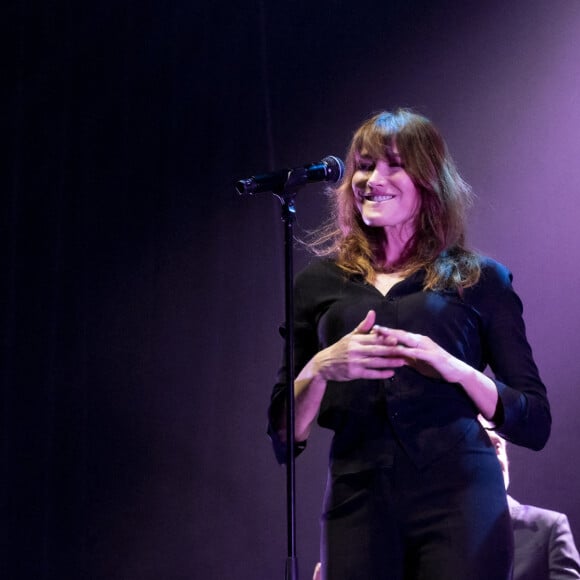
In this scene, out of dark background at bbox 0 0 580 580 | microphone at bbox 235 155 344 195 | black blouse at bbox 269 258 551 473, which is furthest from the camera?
dark background at bbox 0 0 580 580

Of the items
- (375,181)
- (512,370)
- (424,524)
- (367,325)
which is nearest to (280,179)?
(375,181)

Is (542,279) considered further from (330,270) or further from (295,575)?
(295,575)

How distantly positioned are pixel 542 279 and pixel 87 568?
90.0 inches

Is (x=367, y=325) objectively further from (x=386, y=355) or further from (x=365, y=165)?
(x=365, y=165)

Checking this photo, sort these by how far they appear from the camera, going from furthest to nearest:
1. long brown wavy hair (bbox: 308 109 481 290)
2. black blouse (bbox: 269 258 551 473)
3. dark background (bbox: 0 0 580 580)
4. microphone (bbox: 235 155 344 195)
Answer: dark background (bbox: 0 0 580 580), long brown wavy hair (bbox: 308 109 481 290), microphone (bbox: 235 155 344 195), black blouse (bbox: 269 258 551 473)

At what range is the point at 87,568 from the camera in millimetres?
3652

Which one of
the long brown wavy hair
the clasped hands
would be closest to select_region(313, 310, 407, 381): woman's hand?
the clasped hands

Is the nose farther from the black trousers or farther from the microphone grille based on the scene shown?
the black trousers

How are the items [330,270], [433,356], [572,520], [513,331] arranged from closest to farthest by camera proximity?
[433,356] < [513,331] < [330,270] < [572,520]

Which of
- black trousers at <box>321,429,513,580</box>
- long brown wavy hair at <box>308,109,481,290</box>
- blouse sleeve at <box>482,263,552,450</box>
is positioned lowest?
black trousers at <box>321,429,513,580</box>

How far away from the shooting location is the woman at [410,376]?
5.39 feet

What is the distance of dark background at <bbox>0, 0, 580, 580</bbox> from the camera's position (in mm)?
3652

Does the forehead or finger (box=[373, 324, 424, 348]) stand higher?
the forehead

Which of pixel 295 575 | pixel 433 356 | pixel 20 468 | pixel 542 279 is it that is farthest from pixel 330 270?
pixel 20 468
